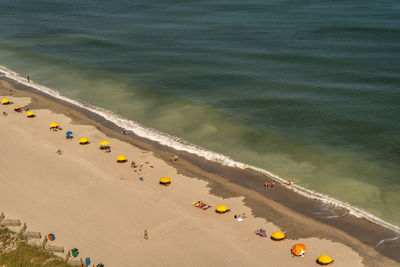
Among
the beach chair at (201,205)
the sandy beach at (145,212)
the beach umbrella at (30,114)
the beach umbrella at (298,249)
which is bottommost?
the sandy beach at (145,212)

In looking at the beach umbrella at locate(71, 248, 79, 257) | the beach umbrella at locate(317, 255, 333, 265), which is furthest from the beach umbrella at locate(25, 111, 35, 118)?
the beach umbrella at locate(317, 255, 333, 265)

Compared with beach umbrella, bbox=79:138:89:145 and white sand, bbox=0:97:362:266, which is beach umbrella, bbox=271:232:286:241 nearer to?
white sand, bbox=0:97:362:266

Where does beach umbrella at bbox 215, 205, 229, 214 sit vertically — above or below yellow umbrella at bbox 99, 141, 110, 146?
below

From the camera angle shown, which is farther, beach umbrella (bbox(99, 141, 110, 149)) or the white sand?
beach umbrella (bbox(99, 141, 110, 149))

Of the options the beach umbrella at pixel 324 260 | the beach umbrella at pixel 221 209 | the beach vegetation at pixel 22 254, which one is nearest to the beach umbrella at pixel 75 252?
the beach vegetation at pixel 22 254

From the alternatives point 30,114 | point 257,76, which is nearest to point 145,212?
point 30,114

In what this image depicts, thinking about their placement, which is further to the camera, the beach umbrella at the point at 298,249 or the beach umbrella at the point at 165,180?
the beach umbrella at the point at 165,180

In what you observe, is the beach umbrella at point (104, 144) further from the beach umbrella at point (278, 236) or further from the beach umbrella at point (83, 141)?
Answer: the beach umbrella at point (278, 236)
